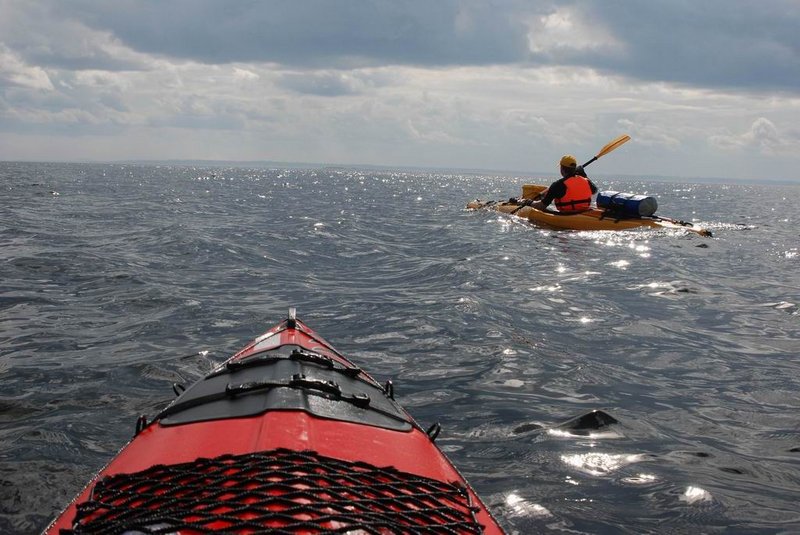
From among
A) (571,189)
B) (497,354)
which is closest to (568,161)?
(571,189)

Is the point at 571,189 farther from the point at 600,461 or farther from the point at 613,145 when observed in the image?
the point at 600,461

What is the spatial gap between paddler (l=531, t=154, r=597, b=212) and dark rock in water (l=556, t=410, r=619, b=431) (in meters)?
13.6

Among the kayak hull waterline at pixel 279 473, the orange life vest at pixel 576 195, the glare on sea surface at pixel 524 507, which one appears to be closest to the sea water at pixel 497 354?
the glare on sea surface at pixel 524 507

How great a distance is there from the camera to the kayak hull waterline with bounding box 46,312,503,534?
254 cm

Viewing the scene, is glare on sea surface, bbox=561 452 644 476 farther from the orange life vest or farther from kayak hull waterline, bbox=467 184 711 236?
the orange life vest

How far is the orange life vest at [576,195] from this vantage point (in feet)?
61.5

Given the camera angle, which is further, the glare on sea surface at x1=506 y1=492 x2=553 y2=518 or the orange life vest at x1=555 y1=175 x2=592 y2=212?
the orange life vest at x1=555 y1=175 x2=592 y2=212

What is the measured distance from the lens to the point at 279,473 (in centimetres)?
272

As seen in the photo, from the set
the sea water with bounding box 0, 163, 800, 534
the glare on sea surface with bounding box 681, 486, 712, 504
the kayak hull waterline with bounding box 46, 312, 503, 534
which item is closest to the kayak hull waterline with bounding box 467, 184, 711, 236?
the sea water with bounding box 0, 163, 800, 534

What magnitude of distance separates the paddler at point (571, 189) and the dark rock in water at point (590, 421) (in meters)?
13.6

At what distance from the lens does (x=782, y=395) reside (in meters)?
6.59

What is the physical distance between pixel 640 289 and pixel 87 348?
9.13m

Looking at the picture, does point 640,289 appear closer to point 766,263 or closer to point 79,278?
point 766,263

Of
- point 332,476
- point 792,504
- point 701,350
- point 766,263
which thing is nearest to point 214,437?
point 332,476
